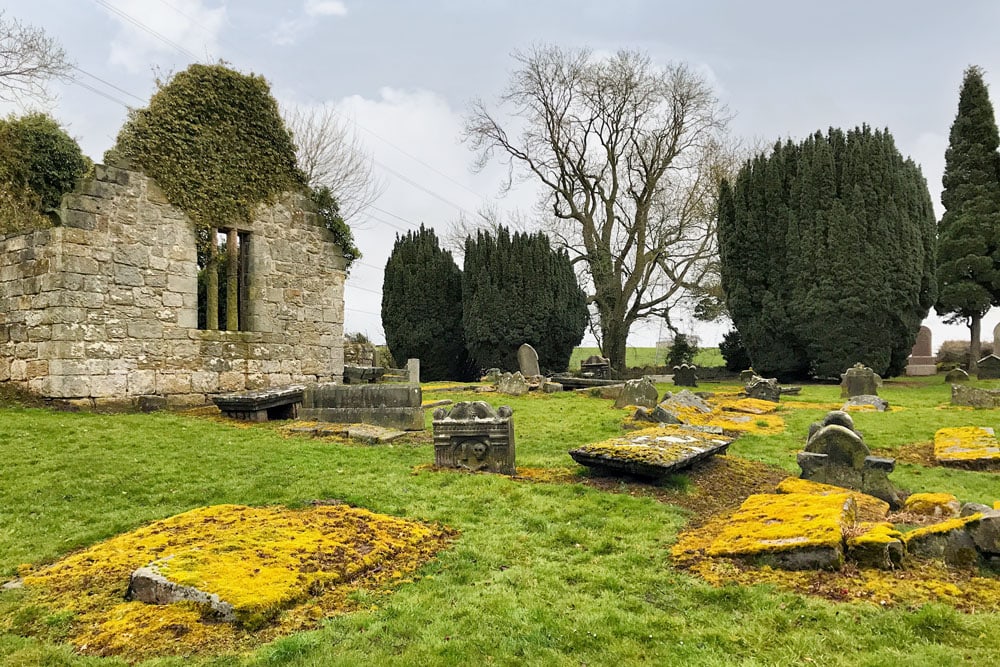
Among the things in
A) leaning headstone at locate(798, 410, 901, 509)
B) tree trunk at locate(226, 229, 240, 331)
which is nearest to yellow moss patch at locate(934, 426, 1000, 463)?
leaning headstone at locate(798, 410, 901, 509)

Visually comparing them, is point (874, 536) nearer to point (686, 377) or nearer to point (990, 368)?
point (686, 377)

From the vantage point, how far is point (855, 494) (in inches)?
219

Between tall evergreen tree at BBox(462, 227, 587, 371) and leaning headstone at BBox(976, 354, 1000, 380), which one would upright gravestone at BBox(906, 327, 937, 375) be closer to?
leaning headstone at BBox(976, 354, 1000, 380)

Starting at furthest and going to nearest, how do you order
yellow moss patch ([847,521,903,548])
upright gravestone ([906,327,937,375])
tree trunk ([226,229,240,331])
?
upright gravestone ([906,327,937,375]) < tree trunk ([226,229,240,331]) < yellow moss patch ([847,521,903,548])

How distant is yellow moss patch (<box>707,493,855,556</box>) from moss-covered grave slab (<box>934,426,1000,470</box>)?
13.6 ft

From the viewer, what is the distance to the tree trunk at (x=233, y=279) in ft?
43.2

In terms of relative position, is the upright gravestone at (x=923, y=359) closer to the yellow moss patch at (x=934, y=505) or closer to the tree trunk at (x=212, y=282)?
the yellow moss patch at (x=934, y=505)

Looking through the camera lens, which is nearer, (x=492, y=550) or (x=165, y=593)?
(x=165, y=593)

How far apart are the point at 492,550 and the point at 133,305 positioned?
31.3 feet

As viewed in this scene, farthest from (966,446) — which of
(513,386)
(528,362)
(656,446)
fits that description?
(528,362)

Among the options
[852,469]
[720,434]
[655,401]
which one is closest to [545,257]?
[655,401]

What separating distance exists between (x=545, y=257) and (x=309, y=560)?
23474 millimetres

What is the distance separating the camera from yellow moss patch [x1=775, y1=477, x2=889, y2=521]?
5.00 metres

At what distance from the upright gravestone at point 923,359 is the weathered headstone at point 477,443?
92.3 ft
